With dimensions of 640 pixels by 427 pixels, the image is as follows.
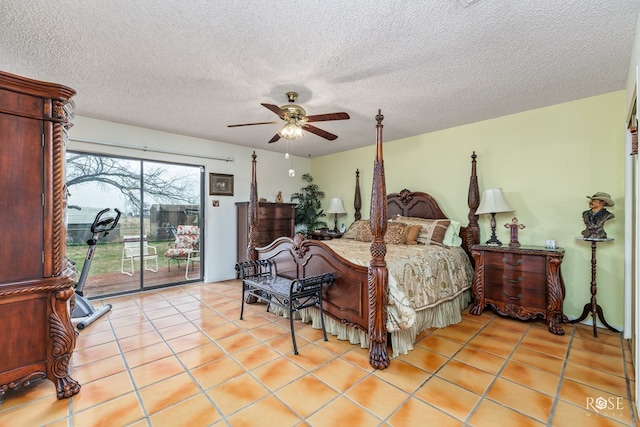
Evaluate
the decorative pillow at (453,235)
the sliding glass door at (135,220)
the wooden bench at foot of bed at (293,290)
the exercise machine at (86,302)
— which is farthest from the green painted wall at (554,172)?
the exercise machine at (86,302)

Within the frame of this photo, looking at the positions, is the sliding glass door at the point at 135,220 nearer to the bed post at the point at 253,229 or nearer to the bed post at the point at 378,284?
the bed post at the point at 253,229

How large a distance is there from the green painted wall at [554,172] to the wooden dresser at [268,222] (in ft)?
6.83

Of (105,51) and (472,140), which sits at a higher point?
(105,51)

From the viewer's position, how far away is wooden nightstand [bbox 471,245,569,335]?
2902mm

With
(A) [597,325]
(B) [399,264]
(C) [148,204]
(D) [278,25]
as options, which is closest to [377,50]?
(D) [278,25]

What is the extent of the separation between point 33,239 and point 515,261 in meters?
4.26

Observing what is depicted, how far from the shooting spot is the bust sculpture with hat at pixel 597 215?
2.77 metres

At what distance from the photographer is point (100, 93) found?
2.98m

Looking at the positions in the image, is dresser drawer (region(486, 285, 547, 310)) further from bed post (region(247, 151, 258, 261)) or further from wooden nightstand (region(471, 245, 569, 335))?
bed post (region(247, 151, 258, 261))

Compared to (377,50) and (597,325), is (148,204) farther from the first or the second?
(597,325)

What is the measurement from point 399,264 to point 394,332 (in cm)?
60

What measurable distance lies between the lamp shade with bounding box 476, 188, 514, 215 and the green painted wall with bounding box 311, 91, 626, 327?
0.31m

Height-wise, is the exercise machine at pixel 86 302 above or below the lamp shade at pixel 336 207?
below

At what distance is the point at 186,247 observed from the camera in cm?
483
